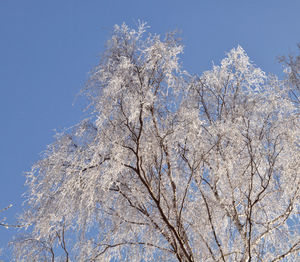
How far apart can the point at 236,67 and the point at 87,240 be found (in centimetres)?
343

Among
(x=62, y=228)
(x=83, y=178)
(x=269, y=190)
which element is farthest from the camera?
(x=269, y=190)

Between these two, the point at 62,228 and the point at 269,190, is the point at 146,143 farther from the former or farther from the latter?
the point at 269,190

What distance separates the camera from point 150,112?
4652 mm

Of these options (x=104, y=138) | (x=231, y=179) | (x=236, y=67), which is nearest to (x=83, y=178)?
(x=104, y=138)

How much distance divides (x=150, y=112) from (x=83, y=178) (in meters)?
1.18

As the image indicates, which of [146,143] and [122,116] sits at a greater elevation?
[122,116]

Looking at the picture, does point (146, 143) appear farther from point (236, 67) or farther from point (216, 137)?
point (236, 67)

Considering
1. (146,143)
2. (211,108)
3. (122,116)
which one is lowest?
(146,143)

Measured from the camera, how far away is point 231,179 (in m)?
4.66

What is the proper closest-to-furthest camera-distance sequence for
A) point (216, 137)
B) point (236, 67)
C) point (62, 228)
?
point (62, 228)
point (216, 137)
point (236, 67)

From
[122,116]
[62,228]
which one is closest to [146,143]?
[122,116]

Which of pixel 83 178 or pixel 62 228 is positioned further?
pixel 62 228

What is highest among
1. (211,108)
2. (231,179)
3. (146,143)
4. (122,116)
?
(211,108)

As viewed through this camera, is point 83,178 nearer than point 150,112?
Yes
